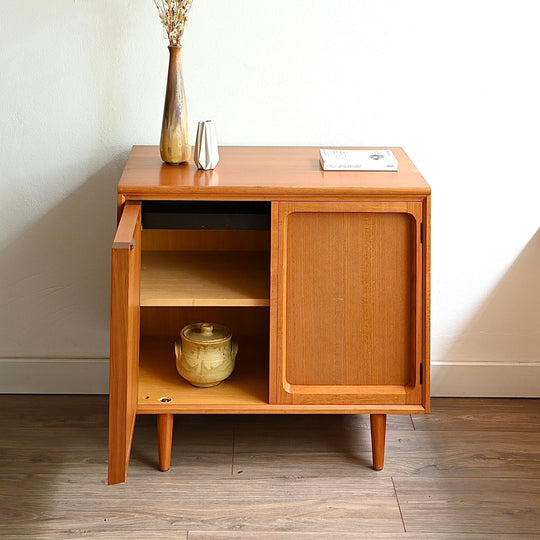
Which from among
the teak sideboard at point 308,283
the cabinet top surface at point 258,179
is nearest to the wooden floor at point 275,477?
the teak sideboard at point 308,283

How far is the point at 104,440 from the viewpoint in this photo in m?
2.15

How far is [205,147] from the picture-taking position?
77.0 inches

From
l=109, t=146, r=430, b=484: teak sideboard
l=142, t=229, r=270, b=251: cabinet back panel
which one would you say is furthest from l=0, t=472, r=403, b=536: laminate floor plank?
l=142, t=229, r=270, b=251: cabinet back panel

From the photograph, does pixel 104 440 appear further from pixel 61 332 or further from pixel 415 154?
pixel 415 154

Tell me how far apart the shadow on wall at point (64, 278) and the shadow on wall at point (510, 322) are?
100 centimetres

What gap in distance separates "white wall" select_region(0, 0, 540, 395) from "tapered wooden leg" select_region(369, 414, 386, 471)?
49 centimetres

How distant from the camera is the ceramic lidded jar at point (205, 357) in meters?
1.98

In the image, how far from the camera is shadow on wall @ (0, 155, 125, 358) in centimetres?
229

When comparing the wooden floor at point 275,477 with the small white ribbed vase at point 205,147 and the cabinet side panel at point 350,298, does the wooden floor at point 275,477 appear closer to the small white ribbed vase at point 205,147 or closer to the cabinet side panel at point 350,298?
the cabinet side panel at point 350,298

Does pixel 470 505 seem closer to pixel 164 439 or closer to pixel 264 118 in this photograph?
pixel 164 439

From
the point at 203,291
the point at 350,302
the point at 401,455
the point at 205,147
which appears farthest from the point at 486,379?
the point at 205,147

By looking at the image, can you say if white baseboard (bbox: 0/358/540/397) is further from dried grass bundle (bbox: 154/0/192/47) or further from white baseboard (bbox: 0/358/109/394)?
dried grass bundle (bbox: 154/0/192/47)

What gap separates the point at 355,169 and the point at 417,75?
1.31 feet

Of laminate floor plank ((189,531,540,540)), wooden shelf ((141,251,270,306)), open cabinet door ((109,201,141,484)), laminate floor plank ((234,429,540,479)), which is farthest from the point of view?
laminate floor plank ((234,429,540,479))
